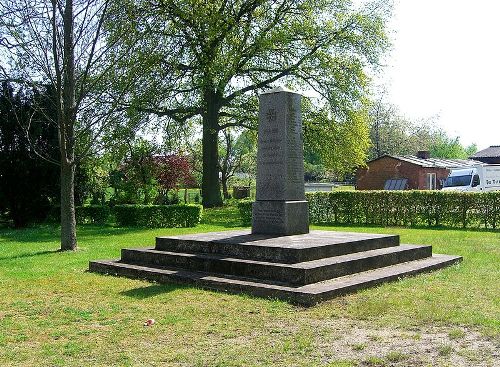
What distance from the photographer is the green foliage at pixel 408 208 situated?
64.8ft

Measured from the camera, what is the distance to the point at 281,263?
29.4 ft

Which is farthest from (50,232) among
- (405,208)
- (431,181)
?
(431,181)

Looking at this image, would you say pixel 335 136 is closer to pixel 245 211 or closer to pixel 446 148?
pixel 245 211

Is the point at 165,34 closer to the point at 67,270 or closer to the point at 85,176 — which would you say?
the point at 85,176

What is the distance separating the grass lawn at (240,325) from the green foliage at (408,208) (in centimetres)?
Result: 1014

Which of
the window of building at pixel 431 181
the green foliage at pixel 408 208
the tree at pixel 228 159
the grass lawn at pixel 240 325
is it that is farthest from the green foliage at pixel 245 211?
the window of building at pixel 431 181

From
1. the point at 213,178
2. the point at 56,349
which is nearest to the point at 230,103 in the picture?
the point at 213,178

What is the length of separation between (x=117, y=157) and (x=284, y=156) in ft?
50.8

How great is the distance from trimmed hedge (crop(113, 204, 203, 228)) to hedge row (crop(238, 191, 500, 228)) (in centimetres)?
234

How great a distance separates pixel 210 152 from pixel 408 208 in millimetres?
10593

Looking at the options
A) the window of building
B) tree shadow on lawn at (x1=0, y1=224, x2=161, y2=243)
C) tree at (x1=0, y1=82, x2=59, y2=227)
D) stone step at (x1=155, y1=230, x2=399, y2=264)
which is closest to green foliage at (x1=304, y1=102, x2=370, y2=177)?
tree shadow on lawn at (x1=0, y1=224, x2=161, y2=243)

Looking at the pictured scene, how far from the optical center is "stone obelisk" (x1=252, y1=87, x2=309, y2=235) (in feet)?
35.8

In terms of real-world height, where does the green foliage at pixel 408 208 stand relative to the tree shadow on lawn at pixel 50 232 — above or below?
above

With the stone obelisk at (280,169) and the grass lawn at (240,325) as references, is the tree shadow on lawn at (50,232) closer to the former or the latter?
the grass lawn at (240,325)
